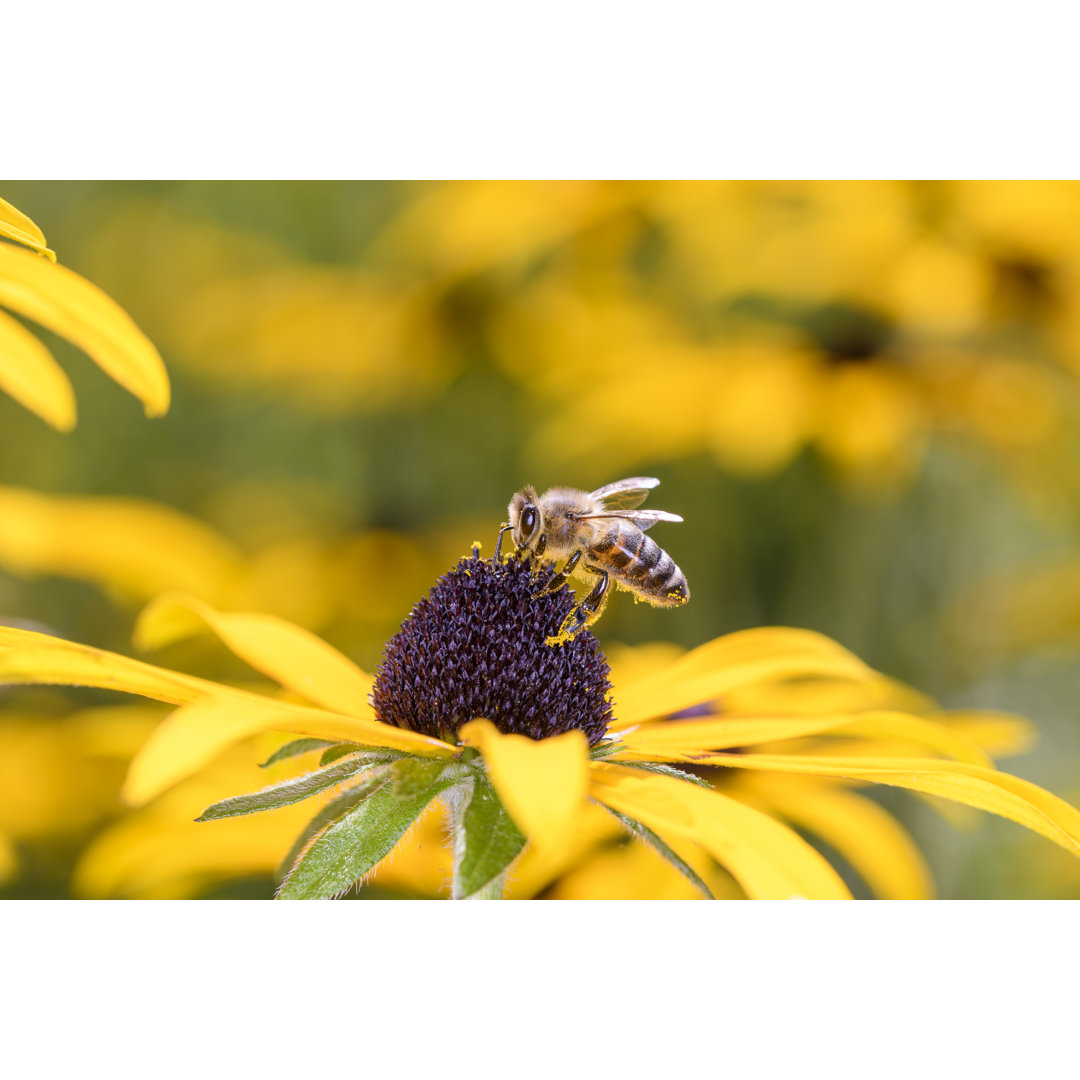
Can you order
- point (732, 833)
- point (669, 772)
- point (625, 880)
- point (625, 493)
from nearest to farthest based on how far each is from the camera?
point (732, 833)
point (669, 772)
point (625, 493)
point (625, 880)

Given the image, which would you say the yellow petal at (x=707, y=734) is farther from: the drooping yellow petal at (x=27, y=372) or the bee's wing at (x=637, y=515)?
the drooping yellow petal at (x=27, y=372)

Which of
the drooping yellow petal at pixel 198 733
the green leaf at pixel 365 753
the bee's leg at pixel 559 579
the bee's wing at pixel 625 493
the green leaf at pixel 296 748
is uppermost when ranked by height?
the bee's wing at pixel 625 493

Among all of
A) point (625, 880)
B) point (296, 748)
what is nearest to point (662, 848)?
point (296, 748)

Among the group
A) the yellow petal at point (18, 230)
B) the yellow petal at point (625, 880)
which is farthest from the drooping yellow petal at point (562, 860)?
the yellow petal at point (18, 230)

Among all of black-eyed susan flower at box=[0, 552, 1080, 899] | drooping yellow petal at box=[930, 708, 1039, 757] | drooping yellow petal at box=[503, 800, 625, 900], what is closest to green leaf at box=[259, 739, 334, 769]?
black-eyed susan flower at box=[0, 552, 1080, 899]

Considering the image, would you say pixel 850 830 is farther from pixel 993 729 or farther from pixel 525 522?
pixel 525 522
